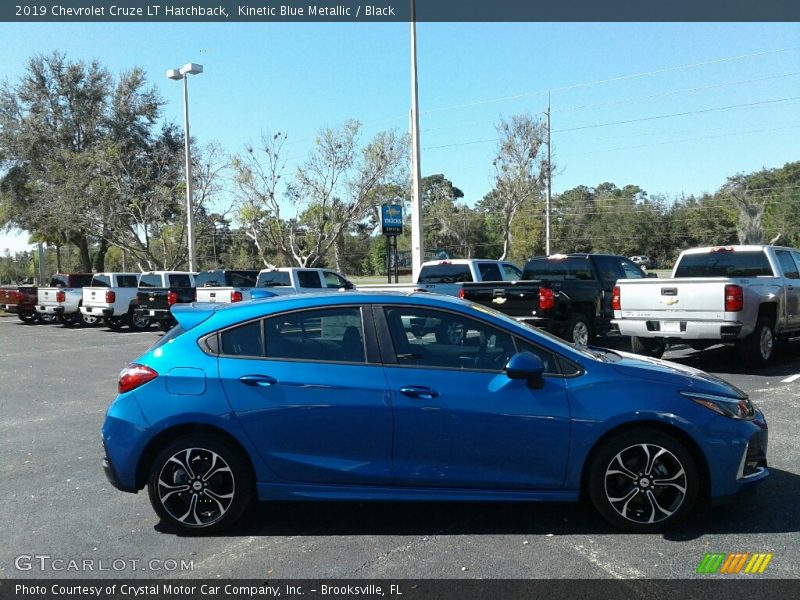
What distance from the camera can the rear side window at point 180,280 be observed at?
885 inches

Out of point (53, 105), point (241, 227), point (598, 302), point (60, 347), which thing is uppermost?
point (53, 105)

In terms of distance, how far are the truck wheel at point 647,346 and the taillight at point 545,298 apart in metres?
1.52

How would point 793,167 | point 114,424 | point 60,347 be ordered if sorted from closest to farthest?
point 114,424 < point 60,347 < point 793,167

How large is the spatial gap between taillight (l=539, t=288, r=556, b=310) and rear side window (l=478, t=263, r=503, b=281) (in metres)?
3.18

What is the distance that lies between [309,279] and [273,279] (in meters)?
1.01

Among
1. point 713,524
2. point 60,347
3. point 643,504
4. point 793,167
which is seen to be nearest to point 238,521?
point 643,504

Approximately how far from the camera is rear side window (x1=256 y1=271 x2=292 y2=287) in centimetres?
1897

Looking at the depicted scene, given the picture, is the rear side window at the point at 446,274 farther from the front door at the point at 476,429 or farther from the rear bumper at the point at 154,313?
the front door at the point at 476,429

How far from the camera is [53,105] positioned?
34594mm

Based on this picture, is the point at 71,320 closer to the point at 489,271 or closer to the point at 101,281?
the point at 101,281

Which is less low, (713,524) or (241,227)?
(241,227)

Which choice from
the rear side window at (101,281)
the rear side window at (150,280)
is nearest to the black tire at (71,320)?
the rear side window at (101,281)
